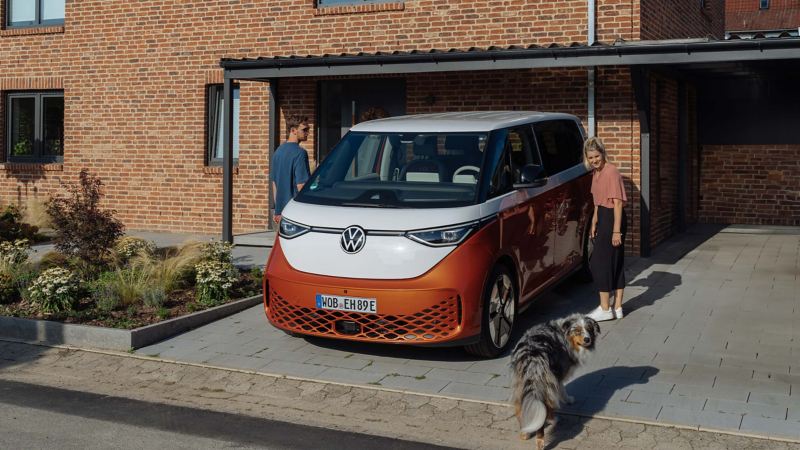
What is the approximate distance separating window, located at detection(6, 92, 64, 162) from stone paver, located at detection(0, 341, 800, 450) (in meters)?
10.6

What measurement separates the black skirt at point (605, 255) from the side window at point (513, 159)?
2.73 ft

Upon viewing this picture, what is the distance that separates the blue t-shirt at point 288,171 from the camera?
9758 millimetres

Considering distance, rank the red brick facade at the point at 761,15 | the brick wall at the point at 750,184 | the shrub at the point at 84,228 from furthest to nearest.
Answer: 1. the red brick facade at the point at 761,15
2. the brick wall at the point at 750,184
3. the shrub at the point at 84,228

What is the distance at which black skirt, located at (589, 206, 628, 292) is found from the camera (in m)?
8.62

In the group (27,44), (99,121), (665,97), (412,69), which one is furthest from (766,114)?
(27,44)

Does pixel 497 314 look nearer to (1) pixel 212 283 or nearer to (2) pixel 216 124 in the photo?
(1) pixel 212 283

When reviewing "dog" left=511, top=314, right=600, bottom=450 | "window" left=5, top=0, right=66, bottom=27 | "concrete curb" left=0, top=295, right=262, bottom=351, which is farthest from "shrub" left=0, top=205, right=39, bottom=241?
"dog" left=511, top=314, right=600, bottom=450

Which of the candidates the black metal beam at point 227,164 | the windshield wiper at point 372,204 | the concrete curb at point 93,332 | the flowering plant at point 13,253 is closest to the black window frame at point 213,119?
the black metal beam at point 227,164

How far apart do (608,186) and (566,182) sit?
749 mm

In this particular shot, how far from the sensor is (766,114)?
1631cm

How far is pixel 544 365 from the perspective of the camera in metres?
5.45

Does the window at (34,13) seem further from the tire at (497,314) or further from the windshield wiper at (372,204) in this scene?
the tire at (497,314)

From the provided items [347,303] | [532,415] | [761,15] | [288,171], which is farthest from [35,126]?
[761,15]

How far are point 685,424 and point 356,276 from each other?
2.64m
